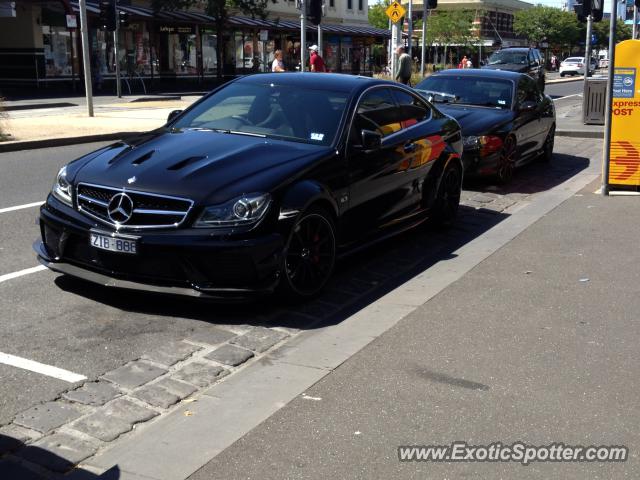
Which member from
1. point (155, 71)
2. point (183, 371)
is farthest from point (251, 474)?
point (155, 71)

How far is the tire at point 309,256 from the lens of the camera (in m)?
5.89

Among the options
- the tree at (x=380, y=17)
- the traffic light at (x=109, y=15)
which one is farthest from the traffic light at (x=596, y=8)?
the tree at (x=380, y=17)

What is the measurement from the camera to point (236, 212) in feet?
18.2

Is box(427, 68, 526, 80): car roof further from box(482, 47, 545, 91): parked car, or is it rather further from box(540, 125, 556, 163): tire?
box(482, 47, 545, 91): parked car

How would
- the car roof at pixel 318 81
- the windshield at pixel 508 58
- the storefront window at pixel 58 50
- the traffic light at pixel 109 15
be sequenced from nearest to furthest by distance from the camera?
the car roof at pixel 318 81
the traffic light at pixel 109 15
the windshield at pixel 508 58
the storefront window at pixel 58 50

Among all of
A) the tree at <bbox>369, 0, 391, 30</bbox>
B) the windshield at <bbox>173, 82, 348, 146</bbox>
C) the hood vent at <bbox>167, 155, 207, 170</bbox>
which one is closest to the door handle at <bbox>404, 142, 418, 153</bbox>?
the windshield at <bbox>173, 82, 348, 146</bbox>

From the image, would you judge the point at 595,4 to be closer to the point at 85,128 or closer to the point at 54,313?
the point at 85,128

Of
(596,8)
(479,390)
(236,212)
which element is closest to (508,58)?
(596,8)

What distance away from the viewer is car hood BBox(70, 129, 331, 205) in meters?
5.64

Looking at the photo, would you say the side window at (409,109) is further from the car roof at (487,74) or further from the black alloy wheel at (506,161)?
the car roof at (487,74)

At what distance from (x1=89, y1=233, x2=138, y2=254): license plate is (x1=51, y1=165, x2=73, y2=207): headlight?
459 millimetres

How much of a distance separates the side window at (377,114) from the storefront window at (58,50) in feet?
106

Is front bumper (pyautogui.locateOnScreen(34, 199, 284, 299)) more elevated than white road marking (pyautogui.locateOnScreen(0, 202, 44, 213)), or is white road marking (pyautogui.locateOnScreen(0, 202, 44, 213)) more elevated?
front bumper (pyautogui.locateOnScreen(34, 199, 284, 299))

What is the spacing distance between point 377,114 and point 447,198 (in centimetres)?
169
